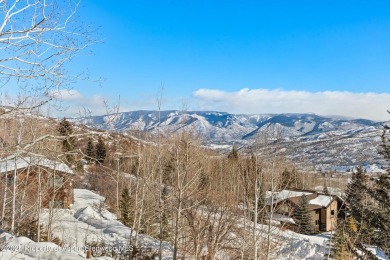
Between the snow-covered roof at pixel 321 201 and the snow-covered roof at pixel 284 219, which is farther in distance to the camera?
the snow-covered roof at pixel 321 201

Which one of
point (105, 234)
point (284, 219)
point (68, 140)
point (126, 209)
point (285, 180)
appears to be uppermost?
point (68, 140)

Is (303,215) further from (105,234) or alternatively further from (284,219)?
(105,234)

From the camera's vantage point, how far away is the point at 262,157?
54.2 feet

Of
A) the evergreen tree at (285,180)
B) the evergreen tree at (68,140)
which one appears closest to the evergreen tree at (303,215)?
the evergreen tree at (285,180)

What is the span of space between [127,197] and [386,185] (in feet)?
54.6

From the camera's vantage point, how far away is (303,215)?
113 feet

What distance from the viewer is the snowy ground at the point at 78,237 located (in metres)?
7.53

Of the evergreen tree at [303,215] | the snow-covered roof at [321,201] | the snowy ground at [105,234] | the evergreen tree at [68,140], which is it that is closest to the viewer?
the evergreen tree at [68,140]

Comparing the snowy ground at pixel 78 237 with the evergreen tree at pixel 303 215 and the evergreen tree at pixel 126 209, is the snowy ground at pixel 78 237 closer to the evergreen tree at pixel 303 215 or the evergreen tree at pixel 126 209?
the evergreen tree at pixel 126 209

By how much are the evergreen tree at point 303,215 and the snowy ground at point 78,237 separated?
18435 mm

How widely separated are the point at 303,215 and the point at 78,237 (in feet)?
79.3

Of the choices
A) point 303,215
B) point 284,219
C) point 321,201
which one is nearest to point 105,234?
point 284,219

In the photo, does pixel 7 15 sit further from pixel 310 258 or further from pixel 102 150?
pixel 102 150

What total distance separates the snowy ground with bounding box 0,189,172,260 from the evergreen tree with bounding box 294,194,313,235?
726 inches
